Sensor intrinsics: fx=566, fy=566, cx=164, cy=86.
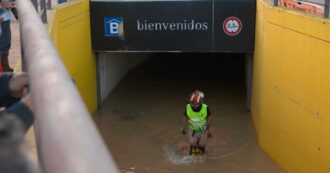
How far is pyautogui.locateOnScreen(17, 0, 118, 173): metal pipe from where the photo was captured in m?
0.93

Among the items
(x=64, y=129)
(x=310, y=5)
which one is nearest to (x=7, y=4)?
(x=310, y=5)

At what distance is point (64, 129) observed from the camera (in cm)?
100

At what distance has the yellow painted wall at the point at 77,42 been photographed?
36.6ft

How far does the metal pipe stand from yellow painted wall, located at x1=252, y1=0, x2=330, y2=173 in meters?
7.61

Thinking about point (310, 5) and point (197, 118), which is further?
point (197, 118)

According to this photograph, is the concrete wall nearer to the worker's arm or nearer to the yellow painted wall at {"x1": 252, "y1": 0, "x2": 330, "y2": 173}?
the worker's arm

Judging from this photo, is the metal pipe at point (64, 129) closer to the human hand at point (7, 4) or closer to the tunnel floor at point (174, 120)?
the human hand at point (7, 4)

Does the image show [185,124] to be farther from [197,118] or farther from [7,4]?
[7,4]

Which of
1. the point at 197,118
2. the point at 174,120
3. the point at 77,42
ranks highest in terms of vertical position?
the point at 77,42

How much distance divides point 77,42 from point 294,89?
5343 millimetres

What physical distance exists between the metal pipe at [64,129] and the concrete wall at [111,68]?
46.0 ft

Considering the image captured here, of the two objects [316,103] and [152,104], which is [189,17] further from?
[316,103]

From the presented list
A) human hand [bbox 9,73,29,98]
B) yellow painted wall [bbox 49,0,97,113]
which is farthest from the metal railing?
human hand [bbox 9,73,29,98]

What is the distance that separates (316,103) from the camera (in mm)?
8859
